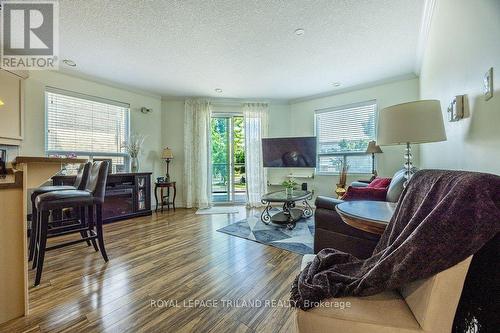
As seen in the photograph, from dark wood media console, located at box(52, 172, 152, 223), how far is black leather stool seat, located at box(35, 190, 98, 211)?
178 centimetres

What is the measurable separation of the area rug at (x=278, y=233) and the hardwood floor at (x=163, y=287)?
169mm

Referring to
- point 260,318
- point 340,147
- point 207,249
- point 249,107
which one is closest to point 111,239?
point 207,249

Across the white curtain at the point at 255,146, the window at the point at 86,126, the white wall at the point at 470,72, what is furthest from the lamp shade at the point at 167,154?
the white wall at the point at 470,72

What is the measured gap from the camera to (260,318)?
4.56ft

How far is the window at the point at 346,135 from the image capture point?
13.5 feet

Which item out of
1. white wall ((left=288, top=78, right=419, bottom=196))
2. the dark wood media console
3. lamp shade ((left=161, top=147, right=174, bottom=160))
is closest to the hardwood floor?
the dark wood media console

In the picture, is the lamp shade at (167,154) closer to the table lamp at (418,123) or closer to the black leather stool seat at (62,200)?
the black leather stool seat at (62,200)

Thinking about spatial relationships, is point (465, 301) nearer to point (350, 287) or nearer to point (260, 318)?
point (350, 287)

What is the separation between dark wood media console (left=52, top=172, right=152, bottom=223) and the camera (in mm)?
3604

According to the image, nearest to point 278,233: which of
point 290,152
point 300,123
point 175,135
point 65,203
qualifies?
point 290,152

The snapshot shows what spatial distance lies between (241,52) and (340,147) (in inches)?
110

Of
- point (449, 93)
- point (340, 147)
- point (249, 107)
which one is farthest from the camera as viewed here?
point (249, 107)

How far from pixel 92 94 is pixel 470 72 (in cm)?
477

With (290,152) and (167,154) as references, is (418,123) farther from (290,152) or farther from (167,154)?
(167,154)
